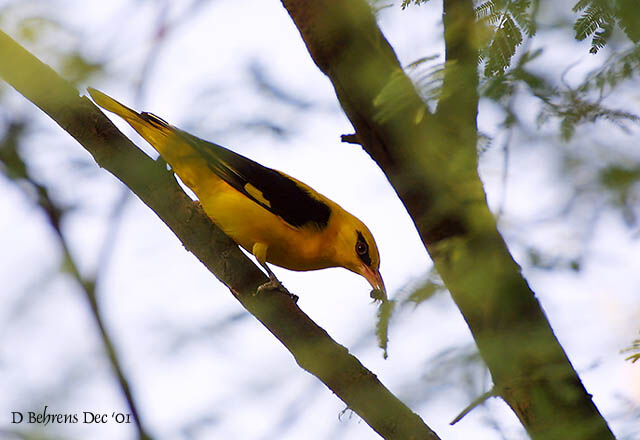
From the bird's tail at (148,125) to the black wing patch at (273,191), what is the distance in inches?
13.8

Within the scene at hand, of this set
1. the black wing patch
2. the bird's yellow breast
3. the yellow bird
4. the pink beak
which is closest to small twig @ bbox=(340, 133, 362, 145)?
the yellow bird

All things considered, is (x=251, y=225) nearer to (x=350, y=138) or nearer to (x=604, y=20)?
(x=350, y=138)

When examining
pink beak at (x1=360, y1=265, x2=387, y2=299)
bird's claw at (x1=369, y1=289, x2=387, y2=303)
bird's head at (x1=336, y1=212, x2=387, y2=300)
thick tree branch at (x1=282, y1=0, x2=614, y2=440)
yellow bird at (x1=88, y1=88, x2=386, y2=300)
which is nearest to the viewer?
thick tree branch at (x1=282, y1=0, x2=614, y2=440)

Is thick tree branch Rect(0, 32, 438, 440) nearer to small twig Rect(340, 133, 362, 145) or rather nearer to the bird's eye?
small twig Rect(340, 133, 362, 145)

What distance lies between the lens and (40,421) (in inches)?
102

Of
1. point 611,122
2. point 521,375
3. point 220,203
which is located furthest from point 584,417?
point 220,203

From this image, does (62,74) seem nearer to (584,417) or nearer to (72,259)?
(72,259)

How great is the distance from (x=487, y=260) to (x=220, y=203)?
291 cm

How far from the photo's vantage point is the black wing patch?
16.1ft

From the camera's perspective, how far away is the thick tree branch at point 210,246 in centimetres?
280

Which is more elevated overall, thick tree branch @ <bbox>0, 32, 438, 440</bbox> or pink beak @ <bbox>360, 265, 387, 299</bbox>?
pink beak @ <bbox>360, 265, 387, 299</bbox>

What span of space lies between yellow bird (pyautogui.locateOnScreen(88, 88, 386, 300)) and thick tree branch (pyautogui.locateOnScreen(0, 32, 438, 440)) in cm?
79

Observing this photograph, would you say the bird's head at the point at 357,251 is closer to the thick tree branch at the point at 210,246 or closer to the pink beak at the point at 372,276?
the pink beak at the point at 372,276

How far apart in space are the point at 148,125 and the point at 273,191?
1.02 meters
